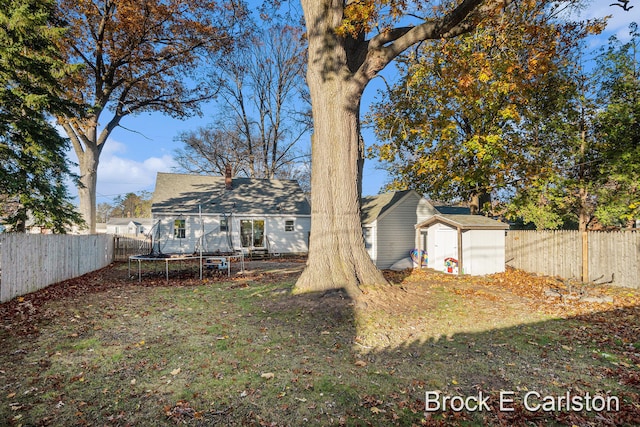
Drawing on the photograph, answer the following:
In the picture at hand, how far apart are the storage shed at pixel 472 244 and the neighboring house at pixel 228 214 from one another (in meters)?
12.0

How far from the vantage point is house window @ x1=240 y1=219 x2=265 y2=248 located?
2358 cm

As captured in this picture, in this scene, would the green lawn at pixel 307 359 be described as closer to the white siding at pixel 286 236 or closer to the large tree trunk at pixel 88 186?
the large tree trunk at pixel 88 186

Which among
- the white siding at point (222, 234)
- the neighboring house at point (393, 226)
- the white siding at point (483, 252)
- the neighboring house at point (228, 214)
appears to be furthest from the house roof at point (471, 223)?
the neighboring house at point (228, 214)

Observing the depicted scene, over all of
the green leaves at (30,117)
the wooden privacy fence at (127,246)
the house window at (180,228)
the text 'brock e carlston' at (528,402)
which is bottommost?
the text 'brock e carlston' at (528,402)

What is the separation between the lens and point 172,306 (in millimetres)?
8289

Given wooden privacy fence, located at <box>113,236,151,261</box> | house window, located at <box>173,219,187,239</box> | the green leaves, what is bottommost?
wooden privacy fence, located at <box>113,236,151,261</box>

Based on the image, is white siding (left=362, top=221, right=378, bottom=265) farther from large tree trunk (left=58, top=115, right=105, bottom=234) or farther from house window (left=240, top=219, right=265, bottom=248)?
large tree trunk (left=58, top=115, right=105, bottom=234)

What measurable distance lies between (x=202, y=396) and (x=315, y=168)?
597 centimetres

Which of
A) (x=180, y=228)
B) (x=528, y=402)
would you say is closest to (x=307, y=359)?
(x=528, y=402)

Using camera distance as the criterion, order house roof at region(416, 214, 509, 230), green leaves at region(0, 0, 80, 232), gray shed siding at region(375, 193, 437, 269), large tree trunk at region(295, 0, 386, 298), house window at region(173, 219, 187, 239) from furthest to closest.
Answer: house window at region(173, 219, 187, 239), gray shed siding at region(375, 193, 437, 269), house roof at region(416, 214, 509, 230), green leaves at region(0, 0, 80, 232), large tree trunk at region(295, 0, 386, 298)

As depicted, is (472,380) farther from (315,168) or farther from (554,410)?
(315,168)

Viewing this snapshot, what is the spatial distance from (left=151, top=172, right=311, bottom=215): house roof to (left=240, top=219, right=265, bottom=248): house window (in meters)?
0.70

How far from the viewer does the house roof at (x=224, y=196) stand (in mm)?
22844

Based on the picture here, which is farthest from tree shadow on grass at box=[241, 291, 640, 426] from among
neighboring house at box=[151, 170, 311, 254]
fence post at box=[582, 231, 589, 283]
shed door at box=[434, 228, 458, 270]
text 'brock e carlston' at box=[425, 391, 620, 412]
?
neighboring house at box=[151, 170, 311, 254]
